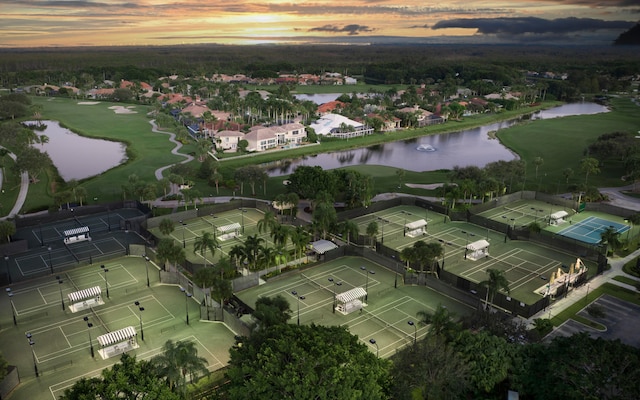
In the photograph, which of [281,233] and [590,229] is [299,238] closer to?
[281,233]

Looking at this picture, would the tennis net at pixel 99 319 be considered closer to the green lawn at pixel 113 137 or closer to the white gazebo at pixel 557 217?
the green lawn at pixel 113 137

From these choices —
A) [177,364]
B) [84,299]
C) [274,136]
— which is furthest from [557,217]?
[274,136]

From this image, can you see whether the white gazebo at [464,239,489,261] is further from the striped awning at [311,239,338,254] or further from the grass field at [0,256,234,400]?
the grass field at [0,256,234,400]

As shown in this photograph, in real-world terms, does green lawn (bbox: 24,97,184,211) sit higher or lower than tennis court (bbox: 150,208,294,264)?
lower

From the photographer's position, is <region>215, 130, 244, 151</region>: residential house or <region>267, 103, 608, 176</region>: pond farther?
<region>215, 130, 244, 151</region>: residential house

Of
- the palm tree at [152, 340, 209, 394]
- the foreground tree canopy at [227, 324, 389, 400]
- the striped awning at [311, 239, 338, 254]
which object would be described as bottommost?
the striped awning at [311, 239, 338, 254]

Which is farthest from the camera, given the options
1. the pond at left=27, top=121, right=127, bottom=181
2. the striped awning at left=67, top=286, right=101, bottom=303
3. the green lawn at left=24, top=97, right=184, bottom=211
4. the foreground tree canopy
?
the pond at left=27, top=121, right=127, bottom=181

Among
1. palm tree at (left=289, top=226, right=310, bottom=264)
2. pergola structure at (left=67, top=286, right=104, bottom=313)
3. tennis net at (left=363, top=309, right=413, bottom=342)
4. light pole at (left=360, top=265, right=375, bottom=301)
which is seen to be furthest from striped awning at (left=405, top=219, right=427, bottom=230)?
pergola structure at (left=67, top=286, right=104, bottom=313)

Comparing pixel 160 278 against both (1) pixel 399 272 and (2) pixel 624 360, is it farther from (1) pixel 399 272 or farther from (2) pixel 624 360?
(2) pixel 624 360
